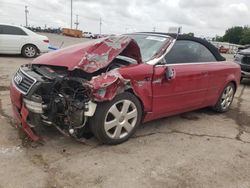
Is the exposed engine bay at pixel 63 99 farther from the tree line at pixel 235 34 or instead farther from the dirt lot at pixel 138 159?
the tree line at pixel 235 34

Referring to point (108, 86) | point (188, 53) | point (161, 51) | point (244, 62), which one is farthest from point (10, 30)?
point (108, 86)

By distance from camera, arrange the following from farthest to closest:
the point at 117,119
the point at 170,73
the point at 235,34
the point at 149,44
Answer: the point at 235,34, the point at 149,44, the point at 170,73, the point at 117,119

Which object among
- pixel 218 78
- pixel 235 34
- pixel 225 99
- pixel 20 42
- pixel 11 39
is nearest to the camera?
pixel 218 78

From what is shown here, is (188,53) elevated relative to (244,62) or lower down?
elevated

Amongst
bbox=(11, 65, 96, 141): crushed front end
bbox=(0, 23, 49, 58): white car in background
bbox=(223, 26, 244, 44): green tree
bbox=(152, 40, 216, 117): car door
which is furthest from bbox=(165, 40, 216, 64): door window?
bbox=(223, 26, 244, 44): green tree

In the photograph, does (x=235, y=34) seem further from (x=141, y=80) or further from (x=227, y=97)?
(x=141, y=80)

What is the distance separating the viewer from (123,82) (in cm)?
372

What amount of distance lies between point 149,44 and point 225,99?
2.20m

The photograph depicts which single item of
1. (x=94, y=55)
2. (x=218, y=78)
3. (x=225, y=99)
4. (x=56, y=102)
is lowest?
(x=225, y=99)

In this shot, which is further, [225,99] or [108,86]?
[225,99]

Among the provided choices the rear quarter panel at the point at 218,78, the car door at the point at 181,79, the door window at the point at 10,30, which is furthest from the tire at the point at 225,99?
the door window at the point at 10,30

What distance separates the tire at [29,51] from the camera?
42.8 ft

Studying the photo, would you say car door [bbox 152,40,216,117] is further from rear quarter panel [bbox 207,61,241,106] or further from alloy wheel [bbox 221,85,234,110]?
alloy wheel [bbox 221,85,234,110]

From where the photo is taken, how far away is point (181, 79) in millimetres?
4527
